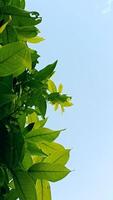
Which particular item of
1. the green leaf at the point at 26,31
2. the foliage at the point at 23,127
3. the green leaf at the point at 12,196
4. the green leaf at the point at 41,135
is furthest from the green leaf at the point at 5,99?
the green leaf at the point at 26,31

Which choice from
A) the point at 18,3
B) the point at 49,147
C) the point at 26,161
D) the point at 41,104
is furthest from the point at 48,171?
the point at 18,3

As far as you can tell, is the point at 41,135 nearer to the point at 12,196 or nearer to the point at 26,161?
the point at 26,161

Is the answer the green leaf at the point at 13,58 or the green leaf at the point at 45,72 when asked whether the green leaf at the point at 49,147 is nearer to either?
the green leaf at the point at 45,72

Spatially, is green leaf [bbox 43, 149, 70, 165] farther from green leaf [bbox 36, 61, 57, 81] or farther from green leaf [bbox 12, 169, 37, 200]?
green leaf [bbox 36, 61, 57, 81]

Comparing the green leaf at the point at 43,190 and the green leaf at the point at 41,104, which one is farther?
the green leaf at the point at 41,104

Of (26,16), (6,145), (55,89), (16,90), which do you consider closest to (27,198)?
(6,145)

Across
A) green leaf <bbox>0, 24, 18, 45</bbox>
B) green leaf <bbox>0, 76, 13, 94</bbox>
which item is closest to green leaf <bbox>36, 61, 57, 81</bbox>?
green leaf <bbox>0, 24, 18, 45</bbox>

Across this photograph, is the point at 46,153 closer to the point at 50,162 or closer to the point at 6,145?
the point at 50,162

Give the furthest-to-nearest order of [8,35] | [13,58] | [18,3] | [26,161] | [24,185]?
1. [18,3]
2. [8,35]
3. [26,161]
4. [24,185]
5. [13,58]
